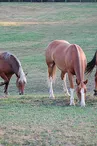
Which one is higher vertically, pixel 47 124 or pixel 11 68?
pixel 47 124

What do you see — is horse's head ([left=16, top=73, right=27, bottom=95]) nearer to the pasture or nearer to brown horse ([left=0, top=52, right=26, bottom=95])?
brown horse ([left=0, top=52, right=26, bottom=95])

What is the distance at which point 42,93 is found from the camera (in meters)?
16.2

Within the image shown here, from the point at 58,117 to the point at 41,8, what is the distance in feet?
133

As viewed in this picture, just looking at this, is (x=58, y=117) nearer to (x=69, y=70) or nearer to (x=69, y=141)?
(x=69, y=141)

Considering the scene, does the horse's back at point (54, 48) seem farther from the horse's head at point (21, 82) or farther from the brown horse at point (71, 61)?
the horse's head at point (21, 82)

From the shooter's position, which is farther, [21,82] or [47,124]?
[21,82]

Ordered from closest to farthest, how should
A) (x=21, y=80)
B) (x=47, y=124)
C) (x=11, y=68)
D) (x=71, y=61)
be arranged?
(x=47, y=124), (x=71, y=61), (x=21, y=80), (x=11, y=68)

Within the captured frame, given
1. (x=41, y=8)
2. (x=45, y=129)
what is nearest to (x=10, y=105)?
(x=45, y=129)

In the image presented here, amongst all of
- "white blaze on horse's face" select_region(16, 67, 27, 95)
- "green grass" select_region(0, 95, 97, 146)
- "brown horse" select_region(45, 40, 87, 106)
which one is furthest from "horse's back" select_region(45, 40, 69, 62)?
"green grass" select_region(0, 95, 97, 146)

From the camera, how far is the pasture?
9156 mm

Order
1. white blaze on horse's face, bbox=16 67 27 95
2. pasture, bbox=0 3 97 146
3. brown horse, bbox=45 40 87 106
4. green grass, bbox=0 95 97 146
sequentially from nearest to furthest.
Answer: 1. green grass, bbox=0 95 97 146
2. pasture, bbox=0 3 97 146
3. brown horse, bbox=45 40 87 106
4. white blaze on horse's face, bbox=16 67 27 95

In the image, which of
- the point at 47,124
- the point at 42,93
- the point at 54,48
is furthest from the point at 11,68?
the point at 47,124

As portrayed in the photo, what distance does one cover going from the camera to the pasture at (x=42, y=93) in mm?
9156

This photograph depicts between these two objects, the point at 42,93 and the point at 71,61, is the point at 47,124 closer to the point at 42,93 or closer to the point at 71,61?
the point at 71,61
